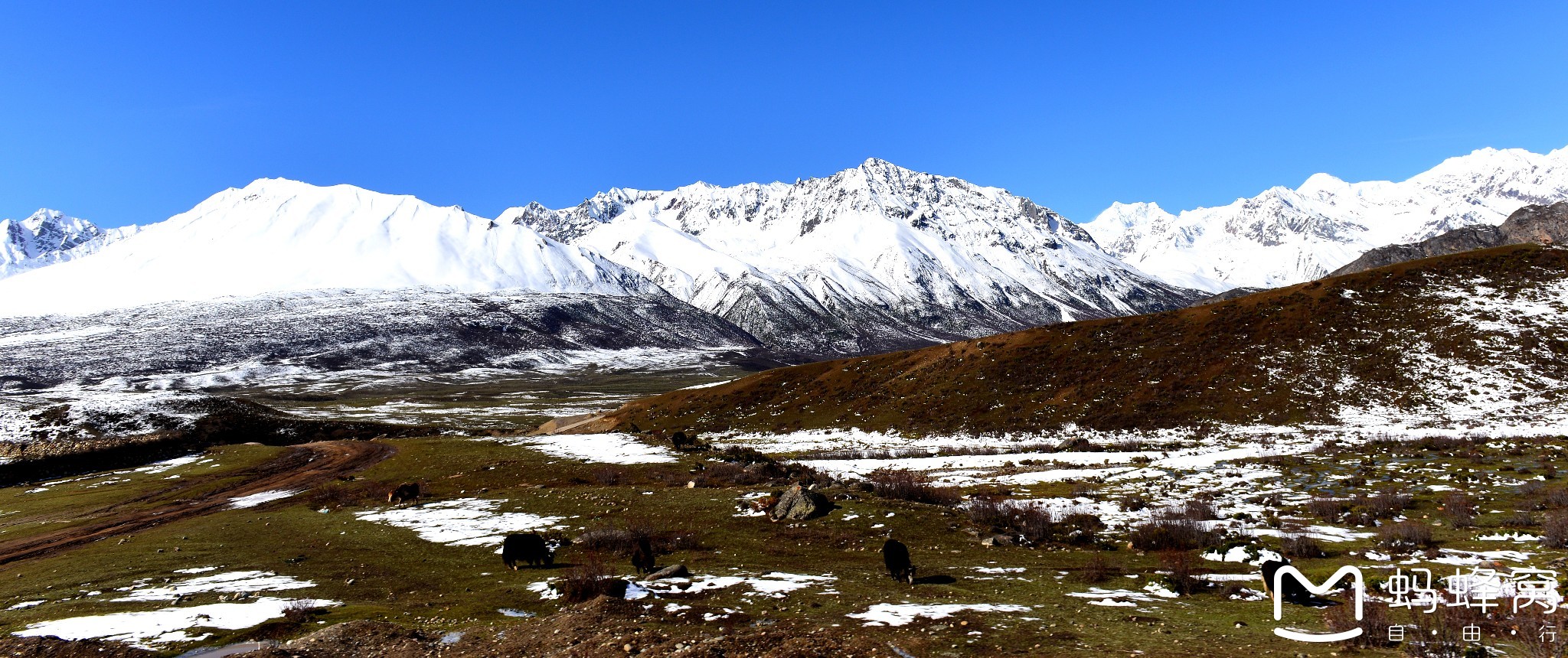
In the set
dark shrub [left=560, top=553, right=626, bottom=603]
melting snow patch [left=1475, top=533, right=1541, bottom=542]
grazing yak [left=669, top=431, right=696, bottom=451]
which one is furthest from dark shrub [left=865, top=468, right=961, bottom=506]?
→ grazing yak [left=669, top=431, right=696, bottom=451]

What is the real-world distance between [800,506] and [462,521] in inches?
499

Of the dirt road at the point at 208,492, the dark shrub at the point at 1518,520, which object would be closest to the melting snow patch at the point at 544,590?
the dirt road at the point at 208,492

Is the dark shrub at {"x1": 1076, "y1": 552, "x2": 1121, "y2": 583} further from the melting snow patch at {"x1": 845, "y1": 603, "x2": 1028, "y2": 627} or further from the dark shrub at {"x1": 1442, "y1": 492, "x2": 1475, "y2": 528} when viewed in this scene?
the dark shrub at {"x1": 1442, "y1": 492, "x2": 1475, "y2": 528}

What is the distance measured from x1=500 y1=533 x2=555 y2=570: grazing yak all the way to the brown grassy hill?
148 ft

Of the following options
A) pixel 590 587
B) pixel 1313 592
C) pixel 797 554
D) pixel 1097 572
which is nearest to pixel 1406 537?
pixel 1313 592

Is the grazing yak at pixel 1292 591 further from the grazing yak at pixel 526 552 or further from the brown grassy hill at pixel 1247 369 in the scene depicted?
the brown grassy hill at pixel 1247 369

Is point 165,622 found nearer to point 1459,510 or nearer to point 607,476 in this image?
point 607,476

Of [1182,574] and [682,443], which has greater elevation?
[1182,574]

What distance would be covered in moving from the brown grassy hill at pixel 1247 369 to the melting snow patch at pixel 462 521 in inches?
1494

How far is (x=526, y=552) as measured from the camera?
2042cm

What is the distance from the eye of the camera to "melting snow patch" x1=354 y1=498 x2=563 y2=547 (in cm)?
2509

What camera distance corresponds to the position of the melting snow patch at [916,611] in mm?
13664

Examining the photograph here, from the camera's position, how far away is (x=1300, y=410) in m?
52.9

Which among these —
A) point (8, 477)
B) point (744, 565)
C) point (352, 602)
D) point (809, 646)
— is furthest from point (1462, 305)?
point (8, 477)
